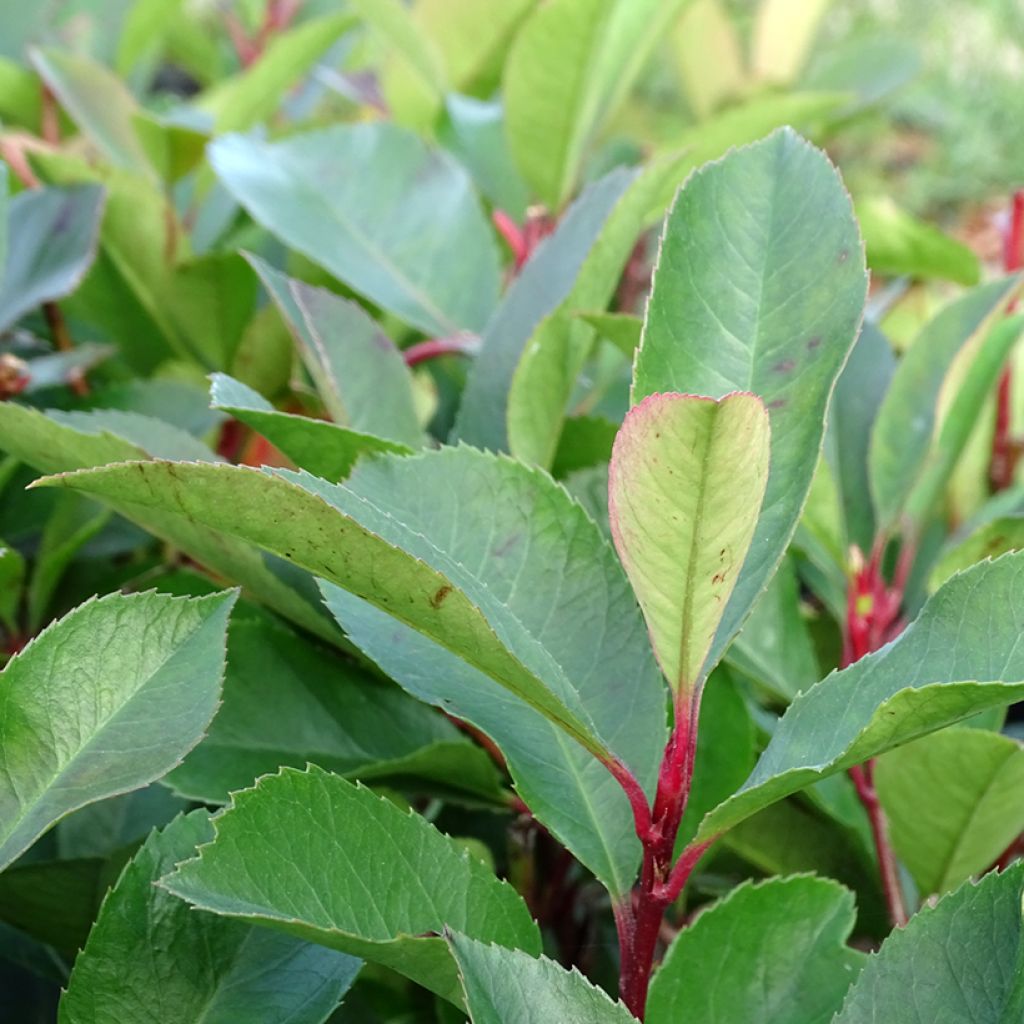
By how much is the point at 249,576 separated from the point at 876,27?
4.29 metres

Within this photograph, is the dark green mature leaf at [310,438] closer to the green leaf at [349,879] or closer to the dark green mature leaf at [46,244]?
the green leaf at [349,879]

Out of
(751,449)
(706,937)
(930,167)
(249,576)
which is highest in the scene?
(751,449)

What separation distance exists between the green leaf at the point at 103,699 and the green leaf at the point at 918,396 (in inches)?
17.2

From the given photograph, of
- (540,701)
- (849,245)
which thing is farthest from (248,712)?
(849,245)

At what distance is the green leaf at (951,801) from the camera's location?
56 cm

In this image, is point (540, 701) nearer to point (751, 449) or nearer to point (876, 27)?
point (751, 449)

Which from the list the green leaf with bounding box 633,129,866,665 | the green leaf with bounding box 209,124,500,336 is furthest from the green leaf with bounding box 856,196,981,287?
the green leaf with bounding box 633,129,866,665

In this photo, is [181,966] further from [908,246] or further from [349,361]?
[908,246]

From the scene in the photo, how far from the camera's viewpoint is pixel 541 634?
0.52 metres

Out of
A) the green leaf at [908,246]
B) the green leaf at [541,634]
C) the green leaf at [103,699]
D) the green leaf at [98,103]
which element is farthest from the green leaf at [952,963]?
the green leaf at [98,103]

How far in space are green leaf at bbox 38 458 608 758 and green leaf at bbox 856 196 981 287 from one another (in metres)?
0.64

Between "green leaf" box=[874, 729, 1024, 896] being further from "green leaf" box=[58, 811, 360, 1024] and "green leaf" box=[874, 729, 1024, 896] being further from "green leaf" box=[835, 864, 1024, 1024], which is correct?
"green leaf" box=[58, 811, 360, 1024]

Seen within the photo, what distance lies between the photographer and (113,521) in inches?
32.0

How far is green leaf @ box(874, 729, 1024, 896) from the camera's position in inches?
21.9
